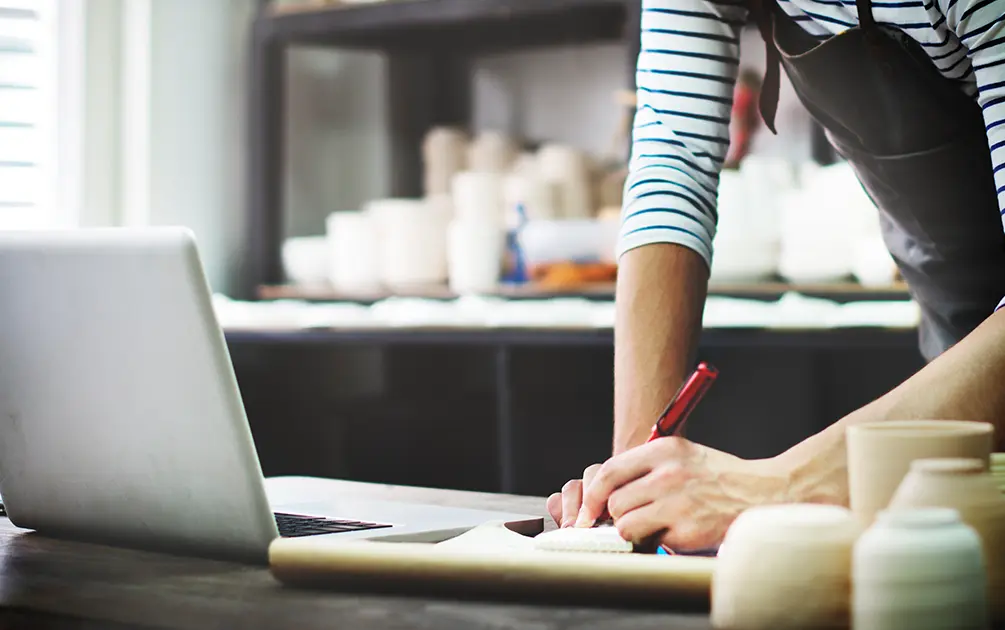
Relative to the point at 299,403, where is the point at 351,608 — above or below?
above

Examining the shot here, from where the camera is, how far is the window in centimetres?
347

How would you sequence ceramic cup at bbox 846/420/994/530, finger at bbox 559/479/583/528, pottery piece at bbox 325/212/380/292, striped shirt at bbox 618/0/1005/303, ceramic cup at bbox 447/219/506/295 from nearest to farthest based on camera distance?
ceramic cup at bbox 846/420/994/530 < finger at bbox 559/479/583/528 < striped shirt at bbox 618/0/1005/303 < ceramic cup at bbox 447/219/506/295 < pottery piece at bbox 325/212/380/292

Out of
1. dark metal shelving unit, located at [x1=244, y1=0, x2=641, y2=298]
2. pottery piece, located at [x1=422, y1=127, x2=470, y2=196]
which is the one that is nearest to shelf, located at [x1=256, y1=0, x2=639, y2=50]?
dark metal shelving unit, located at [x1=244, y1=0, x2=641, y2=298]

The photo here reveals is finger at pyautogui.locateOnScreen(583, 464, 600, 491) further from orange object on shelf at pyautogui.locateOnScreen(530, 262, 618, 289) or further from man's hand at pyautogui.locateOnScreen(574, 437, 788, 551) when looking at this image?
orange object on shelf at pyautogui.locateOnScreen(530, 262, 618, 289)

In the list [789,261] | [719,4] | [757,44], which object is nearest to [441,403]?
[789,261]

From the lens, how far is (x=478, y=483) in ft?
10.2

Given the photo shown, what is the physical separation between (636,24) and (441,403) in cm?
97

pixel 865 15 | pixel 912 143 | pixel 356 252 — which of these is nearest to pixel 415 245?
pixel 356 252

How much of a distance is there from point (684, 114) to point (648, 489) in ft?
2.06

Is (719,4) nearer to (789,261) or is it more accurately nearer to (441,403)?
(789,261)

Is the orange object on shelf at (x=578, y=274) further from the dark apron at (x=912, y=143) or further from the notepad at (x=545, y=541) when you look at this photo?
the notepad at (x=545, y=541)

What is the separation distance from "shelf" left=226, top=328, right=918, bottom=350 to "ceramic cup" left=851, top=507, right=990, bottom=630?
1871 mm

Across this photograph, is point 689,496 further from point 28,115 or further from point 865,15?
point 28,115

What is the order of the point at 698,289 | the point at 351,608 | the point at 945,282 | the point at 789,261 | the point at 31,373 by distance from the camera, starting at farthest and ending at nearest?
1. the point at 789,261
2. the point at 945,282
3. the point at 698,289
4. the point at 31,373
5. the point at 351,608
